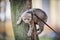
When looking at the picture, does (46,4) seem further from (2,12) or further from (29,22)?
(2,12)

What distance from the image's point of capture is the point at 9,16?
0.98 meters

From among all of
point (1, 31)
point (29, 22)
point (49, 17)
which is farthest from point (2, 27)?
point (49, 17)

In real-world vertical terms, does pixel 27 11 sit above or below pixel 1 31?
above

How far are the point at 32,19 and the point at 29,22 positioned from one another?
29mm

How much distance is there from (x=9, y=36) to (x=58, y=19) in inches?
14.6

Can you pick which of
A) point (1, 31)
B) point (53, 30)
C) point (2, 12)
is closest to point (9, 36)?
point (1, 31)

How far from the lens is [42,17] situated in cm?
93

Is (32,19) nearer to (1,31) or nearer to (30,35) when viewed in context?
(30,35)

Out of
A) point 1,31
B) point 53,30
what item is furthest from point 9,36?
point 53,30

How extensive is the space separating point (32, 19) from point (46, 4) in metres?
0.14

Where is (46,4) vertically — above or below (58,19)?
above

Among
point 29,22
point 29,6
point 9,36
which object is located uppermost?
point 29,6

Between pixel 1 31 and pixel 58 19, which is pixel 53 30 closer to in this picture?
pixel 58 19

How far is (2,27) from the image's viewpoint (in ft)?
3.26
